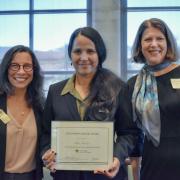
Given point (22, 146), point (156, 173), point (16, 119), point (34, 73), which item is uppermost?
point (34, 73)

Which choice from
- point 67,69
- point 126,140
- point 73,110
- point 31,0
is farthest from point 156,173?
point 31,0

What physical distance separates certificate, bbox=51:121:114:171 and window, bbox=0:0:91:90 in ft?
13.6

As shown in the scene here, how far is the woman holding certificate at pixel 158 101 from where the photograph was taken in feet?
6.13

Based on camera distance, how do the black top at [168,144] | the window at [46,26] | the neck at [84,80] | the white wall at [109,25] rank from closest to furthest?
the black top at [168,144], the neck at [84,80], the white wall at [109,25], the window at [46,26]

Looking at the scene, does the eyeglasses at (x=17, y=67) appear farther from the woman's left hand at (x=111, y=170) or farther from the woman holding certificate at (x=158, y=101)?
the woman's left hand at (x=111, y=170)

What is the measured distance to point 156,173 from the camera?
1895 mm

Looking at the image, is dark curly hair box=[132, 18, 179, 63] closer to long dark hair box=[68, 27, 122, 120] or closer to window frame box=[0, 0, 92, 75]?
long dark hair box=[68, 27, 122, 120]

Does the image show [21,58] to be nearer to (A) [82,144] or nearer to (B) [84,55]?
(B) [84,55]

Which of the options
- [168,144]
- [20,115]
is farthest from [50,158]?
[168,144]

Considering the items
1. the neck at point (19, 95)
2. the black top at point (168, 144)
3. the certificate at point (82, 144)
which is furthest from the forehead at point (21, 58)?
the black top at point (168, 144)

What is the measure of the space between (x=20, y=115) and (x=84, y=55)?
0.61 meters

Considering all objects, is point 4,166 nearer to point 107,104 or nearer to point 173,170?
point 107,104

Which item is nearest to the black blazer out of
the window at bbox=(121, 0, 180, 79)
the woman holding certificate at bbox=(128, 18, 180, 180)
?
the woman holding certificate at bbox=(128, 18, 180, 180)

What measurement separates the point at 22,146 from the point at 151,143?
2.59ft
